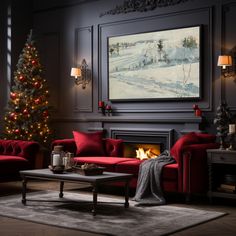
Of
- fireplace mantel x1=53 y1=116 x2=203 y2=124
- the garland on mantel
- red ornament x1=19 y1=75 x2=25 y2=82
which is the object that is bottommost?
fireplace mantel x1=53 y1=116 x2=203 y2=124

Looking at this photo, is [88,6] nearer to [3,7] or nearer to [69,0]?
[69,0]

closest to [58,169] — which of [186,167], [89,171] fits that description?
[89,171]

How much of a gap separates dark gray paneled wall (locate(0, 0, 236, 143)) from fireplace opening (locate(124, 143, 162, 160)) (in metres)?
0.30

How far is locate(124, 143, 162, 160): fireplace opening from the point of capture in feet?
23.7

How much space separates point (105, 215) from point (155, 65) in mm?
2988

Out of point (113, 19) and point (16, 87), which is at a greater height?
point (113, 19)

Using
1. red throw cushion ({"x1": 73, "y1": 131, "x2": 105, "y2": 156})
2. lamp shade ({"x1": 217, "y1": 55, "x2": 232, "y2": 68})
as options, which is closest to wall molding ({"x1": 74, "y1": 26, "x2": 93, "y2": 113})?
Result: red throw cushion ({"x1": 73, "y1": 131, "x2": 105, "y2": 156})

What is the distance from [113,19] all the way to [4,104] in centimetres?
246

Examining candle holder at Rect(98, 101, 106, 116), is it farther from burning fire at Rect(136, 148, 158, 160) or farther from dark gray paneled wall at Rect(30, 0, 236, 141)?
burning fire at Rect(136, 148, 158, 160)

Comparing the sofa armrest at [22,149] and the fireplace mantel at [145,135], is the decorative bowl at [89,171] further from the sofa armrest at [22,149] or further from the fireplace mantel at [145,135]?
the fireplace mantel at [145,135]

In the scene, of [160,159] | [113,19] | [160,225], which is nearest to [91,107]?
[113,19]

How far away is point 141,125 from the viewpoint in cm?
732

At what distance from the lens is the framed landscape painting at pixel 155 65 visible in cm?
679

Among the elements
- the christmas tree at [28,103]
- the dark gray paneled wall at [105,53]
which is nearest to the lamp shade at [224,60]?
the dark gray paneled wall at [105,53]
